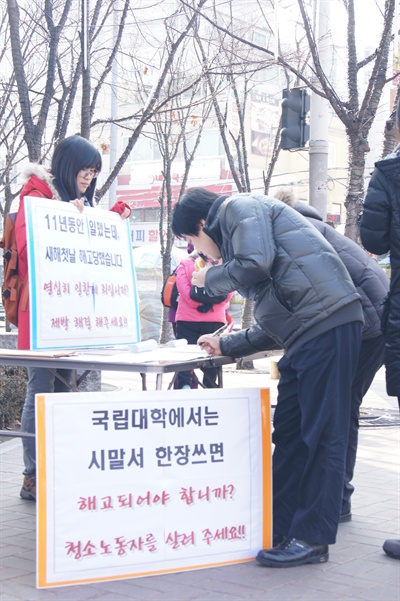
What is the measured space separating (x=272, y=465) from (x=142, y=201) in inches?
1521

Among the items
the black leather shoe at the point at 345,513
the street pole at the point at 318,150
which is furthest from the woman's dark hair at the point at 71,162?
the street pole at the point at 318,150

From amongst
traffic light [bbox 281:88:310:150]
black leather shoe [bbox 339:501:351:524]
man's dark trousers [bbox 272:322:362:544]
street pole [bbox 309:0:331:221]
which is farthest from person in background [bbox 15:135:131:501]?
traffic light [bbox 281:88:310:150]

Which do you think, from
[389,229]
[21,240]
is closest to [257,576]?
[389,229]

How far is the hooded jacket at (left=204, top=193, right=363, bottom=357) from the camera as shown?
12.6ft

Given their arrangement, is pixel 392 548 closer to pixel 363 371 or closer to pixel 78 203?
pixel 363 371

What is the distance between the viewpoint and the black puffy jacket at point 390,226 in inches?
155

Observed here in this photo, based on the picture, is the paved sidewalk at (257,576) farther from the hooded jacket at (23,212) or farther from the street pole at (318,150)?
the street pole at (318,150)

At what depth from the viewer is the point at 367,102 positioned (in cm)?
891

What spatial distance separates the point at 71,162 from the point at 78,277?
65 centimetres

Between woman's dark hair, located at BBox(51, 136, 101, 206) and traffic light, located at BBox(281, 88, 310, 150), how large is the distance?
5.65 m

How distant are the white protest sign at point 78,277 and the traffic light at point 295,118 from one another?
5.35 metres

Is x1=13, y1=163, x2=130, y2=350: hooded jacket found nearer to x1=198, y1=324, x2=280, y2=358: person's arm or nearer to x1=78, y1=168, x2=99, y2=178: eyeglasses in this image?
x1=78, y1=168, x2=99, y2=178: eyeglasses

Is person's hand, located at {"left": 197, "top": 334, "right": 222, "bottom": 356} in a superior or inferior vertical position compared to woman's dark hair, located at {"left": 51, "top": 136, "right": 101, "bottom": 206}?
inferior

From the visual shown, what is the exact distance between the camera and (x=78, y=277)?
4.98 meters
